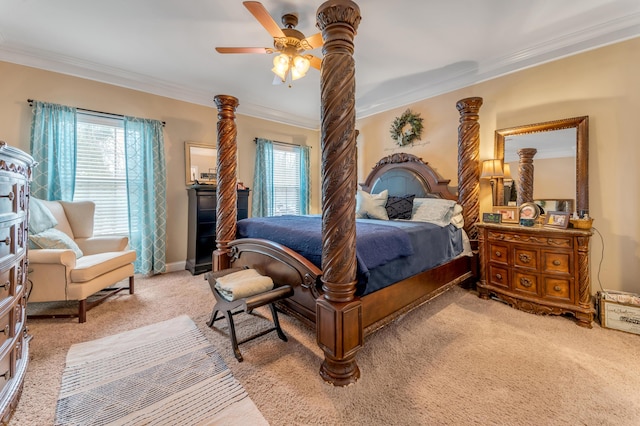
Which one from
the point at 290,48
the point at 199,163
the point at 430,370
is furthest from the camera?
the point at 199,163

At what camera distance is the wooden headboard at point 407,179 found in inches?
142

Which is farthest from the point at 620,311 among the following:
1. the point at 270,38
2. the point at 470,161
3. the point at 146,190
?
the point at 146,190

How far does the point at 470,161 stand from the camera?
3.12 metres

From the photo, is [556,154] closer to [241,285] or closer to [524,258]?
[524,258]

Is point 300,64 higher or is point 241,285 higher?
point 300,64

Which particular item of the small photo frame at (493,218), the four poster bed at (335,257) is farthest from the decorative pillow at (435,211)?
the four poster bed at (335,257)

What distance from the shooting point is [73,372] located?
5.55 ft

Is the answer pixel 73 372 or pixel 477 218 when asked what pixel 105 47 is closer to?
pixel 73 372

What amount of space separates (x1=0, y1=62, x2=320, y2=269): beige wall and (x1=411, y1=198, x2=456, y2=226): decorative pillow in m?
2.73

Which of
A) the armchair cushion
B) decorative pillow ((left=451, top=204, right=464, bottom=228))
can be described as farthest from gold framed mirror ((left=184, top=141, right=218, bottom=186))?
decorative pillow ((left=451, top=204, right=464, bottom=228))

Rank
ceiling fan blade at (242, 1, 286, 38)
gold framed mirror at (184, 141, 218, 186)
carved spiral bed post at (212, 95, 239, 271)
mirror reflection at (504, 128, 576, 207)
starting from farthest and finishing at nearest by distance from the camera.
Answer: gold framed mirror at (184, 141, 218, 186) → carved spiral bed post at (212, 95, 239, 271) → mirror reflection at (504, 128, 576, 207) → ceiling fan blade at (242, 1, 286, 38)

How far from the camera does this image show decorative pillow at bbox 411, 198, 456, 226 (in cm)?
298

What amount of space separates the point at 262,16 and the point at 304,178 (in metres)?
3.52

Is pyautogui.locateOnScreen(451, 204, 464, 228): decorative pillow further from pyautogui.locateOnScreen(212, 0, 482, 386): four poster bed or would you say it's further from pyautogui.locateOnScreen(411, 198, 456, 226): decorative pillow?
pyautogui.locateOnScreen(212, 0, 482, 386): four poster bed
